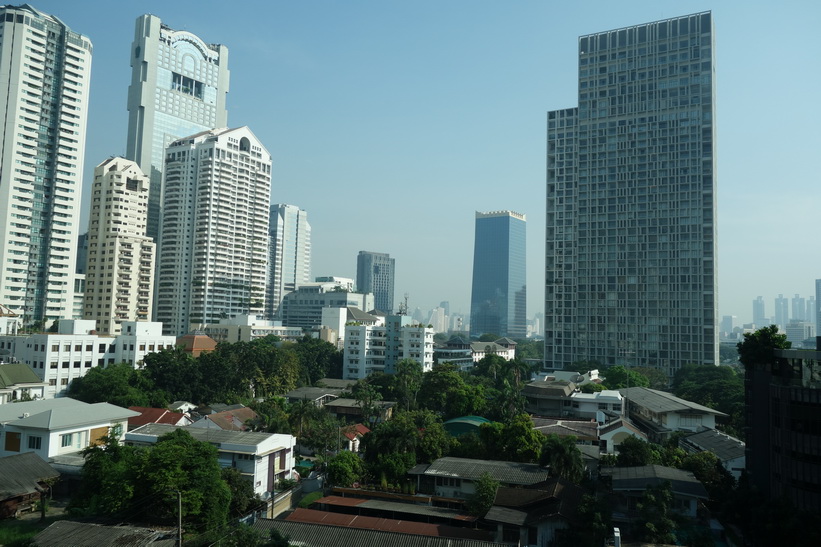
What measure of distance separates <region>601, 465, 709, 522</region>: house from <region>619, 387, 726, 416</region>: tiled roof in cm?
2092

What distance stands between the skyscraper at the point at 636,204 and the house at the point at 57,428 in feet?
266

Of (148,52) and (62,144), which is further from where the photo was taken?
(148,52)

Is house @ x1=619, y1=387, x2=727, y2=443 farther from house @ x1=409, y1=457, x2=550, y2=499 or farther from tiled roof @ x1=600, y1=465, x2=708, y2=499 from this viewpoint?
house @ x1=409, y1=457, x2=550, y2=499

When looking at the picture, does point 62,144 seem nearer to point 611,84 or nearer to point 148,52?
point 148,52

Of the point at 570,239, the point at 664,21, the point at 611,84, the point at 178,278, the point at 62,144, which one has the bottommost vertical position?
the point at 178,278

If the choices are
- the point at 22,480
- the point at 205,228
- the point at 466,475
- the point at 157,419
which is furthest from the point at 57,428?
the point at 205,228

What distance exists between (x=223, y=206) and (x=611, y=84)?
246ft

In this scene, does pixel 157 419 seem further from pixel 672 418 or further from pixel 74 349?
pixel 672 418

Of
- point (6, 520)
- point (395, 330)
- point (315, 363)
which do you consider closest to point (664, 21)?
point (395, 330)

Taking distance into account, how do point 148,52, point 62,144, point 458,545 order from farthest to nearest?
point 148,52
point 62,144
point 458,545

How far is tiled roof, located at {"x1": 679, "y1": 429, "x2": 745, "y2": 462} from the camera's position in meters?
44.1

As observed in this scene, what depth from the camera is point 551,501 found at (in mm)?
32812

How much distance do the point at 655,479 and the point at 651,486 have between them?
2557 millimetres

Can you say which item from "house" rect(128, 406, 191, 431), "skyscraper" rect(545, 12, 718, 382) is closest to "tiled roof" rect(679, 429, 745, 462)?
"house" rect(128, 406, 191, 431)
